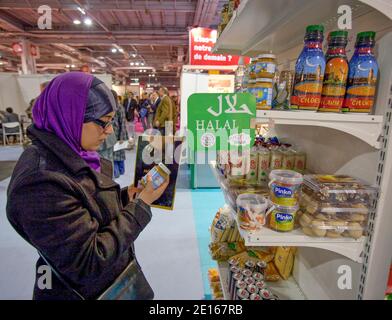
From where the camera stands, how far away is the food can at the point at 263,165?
1358mm

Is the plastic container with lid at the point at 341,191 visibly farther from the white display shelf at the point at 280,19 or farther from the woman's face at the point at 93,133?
the woman's face at the point at 93,133

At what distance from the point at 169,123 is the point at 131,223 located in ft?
16.4

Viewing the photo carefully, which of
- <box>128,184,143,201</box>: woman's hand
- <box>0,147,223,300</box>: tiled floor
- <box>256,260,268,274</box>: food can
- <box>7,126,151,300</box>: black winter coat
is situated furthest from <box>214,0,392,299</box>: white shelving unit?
<box>0,147,223,300</box>: tiled floor

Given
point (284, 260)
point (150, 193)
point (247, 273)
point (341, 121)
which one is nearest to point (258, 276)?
point (247, 273)

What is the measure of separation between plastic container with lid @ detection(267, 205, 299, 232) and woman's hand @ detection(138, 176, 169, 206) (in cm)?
48

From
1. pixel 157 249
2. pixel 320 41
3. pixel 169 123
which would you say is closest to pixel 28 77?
pixel 169 123

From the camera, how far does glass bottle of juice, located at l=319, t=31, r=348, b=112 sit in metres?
0.90

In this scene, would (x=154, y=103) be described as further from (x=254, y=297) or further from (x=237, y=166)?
(x=254, y=297)

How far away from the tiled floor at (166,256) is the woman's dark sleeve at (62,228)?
1533 mm

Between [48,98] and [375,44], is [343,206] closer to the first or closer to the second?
[375,44]

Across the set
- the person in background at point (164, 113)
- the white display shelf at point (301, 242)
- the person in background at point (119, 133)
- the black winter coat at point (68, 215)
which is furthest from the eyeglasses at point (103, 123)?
the person in background at point (164, 113)

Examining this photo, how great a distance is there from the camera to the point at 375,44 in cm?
95

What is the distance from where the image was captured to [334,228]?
0.96 metres

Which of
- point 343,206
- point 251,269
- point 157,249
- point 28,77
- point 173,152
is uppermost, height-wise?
point 28,77
